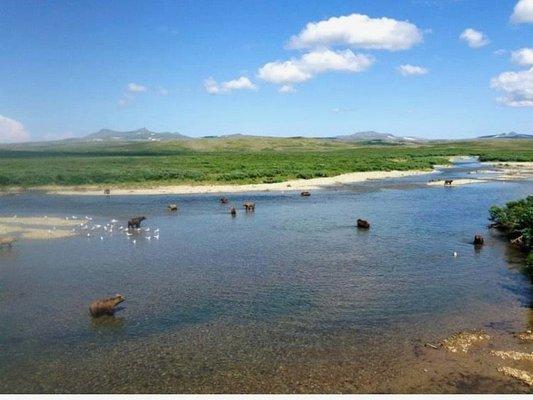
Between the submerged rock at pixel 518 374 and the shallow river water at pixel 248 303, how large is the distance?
111 inches

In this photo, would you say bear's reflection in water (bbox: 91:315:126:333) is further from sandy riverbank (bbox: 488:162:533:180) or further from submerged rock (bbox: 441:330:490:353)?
sandy riverbank (bbox: 488:162:533:180)

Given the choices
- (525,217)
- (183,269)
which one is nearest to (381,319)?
(183,269)

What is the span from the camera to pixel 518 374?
15508mm

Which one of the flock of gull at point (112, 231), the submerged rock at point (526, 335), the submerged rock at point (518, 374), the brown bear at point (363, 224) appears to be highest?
the brown bear at point (363, 224)

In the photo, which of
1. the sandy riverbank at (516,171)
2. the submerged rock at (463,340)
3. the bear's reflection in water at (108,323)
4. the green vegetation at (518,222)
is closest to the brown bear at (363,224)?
the green vegetation at (518,222)

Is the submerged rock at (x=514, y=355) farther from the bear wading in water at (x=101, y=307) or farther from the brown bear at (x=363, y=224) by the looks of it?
the brown bear at (x=363, y=224)

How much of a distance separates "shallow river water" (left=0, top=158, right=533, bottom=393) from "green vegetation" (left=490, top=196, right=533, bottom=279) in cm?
120

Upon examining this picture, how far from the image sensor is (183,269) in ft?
92.6

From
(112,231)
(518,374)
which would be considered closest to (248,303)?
(518,374)

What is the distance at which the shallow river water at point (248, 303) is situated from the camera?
1617cm

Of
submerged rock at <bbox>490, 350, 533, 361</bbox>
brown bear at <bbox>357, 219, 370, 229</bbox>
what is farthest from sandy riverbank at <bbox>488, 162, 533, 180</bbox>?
submerged rock at <bbox>490, 350, 533, 361</bbox>

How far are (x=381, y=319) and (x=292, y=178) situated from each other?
62.8 metres

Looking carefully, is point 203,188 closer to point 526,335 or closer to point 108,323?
point 108,323

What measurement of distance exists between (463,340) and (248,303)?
8899 mm
